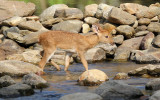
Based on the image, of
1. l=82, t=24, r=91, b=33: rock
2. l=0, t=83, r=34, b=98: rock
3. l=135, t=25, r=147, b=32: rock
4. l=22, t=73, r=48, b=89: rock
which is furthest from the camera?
l=82, t=24, r=91, b=33: rock

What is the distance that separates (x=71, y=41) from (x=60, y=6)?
829 centimetres

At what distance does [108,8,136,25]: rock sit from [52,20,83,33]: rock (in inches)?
67.9

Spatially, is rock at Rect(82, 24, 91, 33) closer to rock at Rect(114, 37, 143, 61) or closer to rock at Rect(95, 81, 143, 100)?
rock at Rect(114, 37, 143, 61)

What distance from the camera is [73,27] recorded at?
20.4m

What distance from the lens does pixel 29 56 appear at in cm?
1750

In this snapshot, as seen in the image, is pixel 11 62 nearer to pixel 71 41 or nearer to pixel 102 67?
pixel 71 41

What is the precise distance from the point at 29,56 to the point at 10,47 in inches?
59.2

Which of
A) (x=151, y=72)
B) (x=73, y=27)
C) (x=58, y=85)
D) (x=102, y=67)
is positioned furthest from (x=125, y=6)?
(x=58, y=85)

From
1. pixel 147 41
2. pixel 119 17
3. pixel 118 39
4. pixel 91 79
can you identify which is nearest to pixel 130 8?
pixel 119 17

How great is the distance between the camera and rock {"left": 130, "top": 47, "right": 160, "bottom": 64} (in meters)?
16.5

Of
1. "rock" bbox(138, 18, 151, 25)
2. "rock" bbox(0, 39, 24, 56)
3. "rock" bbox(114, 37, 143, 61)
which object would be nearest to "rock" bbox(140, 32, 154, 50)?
"rock" bbox(114, 37, 143, 61)

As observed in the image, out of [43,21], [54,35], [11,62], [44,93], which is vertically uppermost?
[43,21]

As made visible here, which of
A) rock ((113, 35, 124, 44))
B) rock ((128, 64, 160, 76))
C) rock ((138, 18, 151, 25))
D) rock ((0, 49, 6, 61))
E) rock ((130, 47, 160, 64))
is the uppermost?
rock ((138, 18, 151, 25))

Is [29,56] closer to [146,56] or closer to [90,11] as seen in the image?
[146,56]
